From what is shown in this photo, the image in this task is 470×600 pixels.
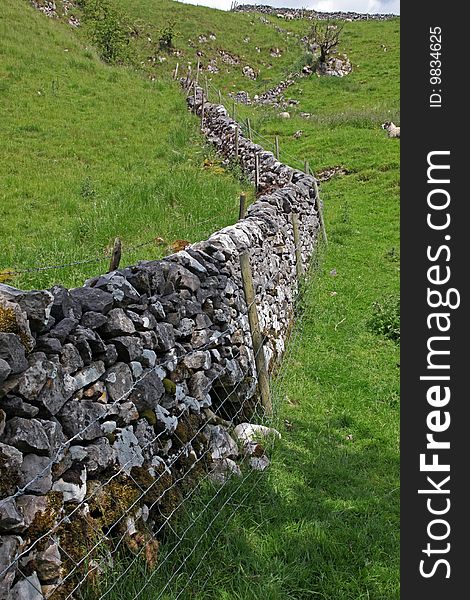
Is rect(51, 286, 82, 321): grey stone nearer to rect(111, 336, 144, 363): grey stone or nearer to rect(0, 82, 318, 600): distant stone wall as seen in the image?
rect(0, 82, 318, 600): distant stone wall

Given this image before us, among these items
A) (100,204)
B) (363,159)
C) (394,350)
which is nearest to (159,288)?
(394,350)

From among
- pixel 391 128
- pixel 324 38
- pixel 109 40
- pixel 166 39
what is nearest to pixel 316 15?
pixel 324 38

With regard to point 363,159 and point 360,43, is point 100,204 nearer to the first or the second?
point 363,159

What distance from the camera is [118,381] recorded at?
12.1 ft

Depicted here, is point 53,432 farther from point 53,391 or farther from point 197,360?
point 197,360

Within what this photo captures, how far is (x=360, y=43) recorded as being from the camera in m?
47.1

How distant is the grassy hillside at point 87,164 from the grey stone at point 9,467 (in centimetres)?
519

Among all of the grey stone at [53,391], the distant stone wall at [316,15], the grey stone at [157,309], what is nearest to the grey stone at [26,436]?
the grey stone at [53,391]

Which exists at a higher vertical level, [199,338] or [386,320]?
[199,338]

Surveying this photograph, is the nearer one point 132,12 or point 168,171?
point 168,171

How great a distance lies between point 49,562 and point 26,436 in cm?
68

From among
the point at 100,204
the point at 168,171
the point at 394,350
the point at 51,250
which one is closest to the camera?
the point at 394,350

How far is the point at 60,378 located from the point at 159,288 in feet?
4.93

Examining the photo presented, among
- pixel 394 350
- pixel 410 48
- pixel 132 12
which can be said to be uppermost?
pixel 132 12
